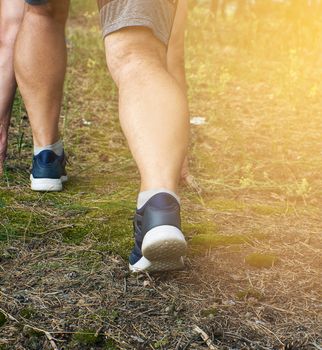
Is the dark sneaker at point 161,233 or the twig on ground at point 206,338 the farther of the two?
the dark sneaker at point 161,233

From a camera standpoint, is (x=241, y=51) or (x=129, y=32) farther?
(x=241, y=51)

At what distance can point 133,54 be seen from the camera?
2223 mm

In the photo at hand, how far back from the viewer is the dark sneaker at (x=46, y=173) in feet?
10.2

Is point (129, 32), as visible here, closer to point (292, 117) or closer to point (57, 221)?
point (57, 221)

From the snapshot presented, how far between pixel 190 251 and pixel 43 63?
44.5 inches

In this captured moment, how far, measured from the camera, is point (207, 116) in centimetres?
500

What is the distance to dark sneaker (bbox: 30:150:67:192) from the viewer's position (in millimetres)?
3100

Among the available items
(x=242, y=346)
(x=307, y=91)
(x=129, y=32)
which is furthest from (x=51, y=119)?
(x=307, y=91)

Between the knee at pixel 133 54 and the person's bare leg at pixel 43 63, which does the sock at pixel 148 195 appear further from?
the person's bare leg at pixel 43 63

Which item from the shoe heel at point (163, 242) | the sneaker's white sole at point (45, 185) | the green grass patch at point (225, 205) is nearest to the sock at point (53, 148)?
the sneaker's white sole at point (45, 185)

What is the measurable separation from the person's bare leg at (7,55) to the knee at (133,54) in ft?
3.54

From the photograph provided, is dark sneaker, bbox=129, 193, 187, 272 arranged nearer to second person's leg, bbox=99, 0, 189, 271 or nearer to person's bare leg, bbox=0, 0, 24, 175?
second person's leg, bbox=99, 0, 189, 271

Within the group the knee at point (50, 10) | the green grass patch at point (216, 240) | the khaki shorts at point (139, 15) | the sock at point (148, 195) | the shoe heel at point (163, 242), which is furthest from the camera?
the knee at point (50, 10)

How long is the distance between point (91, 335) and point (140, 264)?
1.20 ft
